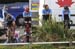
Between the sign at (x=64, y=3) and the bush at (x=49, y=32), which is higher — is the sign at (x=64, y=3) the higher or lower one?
the higher one

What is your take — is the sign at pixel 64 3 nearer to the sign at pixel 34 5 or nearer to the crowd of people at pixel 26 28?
the crowd of people at pixel 26 28

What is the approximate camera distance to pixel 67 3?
1877cm

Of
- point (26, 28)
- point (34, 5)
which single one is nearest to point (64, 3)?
point (34, 5)

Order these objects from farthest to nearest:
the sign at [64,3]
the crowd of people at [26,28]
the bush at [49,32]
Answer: the sign at [64,3], the crowd of people at [26,28], the bush at [49,32]

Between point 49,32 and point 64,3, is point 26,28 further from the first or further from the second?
point 64,3

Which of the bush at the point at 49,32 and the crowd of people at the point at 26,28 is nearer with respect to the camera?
the bush at the point at 49,32

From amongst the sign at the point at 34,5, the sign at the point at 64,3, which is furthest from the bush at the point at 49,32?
the sign at the point at 34,5

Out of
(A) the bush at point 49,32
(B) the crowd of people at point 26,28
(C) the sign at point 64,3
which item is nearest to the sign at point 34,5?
(C) the sign at point 64,3

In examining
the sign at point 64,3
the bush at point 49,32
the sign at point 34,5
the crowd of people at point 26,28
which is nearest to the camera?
the bush at point 49,32

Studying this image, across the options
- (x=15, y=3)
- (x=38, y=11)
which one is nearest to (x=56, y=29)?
(x=38, y=11)

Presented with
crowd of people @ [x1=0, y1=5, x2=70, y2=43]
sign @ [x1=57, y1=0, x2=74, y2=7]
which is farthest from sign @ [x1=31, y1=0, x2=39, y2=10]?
crowd of people @ [x1=0, y1=5, x2=70, y2=43]

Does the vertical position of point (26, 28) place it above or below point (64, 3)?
below

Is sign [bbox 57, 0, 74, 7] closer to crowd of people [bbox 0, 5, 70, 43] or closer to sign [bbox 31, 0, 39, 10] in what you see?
crowd of people [bbox 0, 5, 70, 43]

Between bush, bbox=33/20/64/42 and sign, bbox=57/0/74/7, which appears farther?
sign, bbox=57/0/74/7
